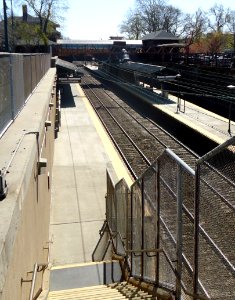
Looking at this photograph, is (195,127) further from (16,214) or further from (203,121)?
(16,214)

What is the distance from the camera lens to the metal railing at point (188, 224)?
328 cm

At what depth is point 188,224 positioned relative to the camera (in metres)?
4.28

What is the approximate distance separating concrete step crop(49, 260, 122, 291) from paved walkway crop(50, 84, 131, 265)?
2.84 ft

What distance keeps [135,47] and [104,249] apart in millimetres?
71599

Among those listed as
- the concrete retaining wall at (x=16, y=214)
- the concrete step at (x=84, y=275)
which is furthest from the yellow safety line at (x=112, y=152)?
the concrete retaining wall at (x=16, y=214)

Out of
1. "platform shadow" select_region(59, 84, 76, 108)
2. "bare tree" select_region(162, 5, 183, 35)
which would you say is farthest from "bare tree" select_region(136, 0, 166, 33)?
"platform shadow" select_region(59, 84, 76, 108)

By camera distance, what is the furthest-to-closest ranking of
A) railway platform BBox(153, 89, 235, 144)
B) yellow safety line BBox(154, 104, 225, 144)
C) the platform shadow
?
the platform shadow, railway platform BBox(153, 89, 235, 144), yellow safety line BBox(154, 104, 225, 144)

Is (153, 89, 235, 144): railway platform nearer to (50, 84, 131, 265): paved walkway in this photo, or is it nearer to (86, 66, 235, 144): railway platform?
(86, 66, 235, 144): railway platform

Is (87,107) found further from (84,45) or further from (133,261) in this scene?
(84,45)

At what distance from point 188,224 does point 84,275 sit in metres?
5.57

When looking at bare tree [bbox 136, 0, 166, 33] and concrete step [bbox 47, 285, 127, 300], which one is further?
bare tree [bbox 136, 0, 166, 33]

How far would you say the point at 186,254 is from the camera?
14.6 ft

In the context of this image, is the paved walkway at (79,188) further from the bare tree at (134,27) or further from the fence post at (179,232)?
the bare tree at (134,27)

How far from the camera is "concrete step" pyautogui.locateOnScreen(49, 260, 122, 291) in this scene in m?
9.06
